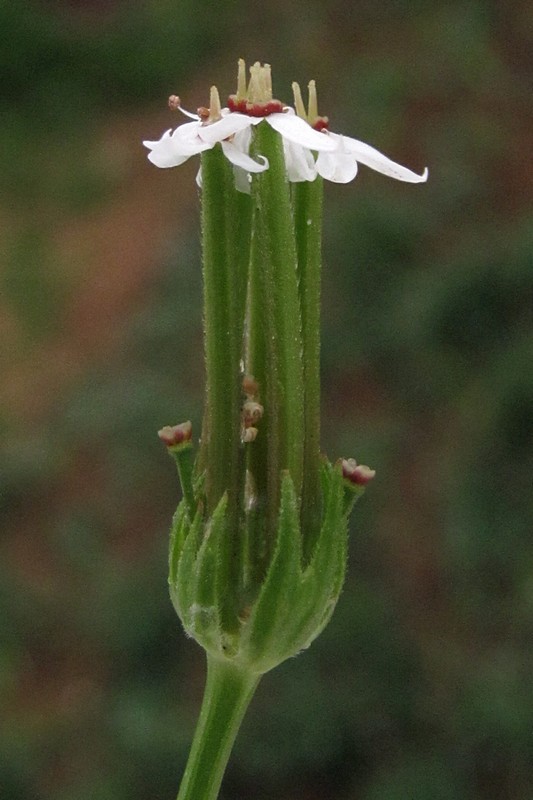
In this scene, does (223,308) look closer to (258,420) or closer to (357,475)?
(258,420)

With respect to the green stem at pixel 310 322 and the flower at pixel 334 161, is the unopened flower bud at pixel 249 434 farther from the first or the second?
the flower at pixel 334 161

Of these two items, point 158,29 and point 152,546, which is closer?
point 152,546

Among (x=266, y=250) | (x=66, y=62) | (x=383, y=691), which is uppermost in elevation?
(x=66, y=62)

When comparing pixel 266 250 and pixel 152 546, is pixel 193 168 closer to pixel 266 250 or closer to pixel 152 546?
pixel 152 546

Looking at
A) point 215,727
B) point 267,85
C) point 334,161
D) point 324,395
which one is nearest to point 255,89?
point 267,85

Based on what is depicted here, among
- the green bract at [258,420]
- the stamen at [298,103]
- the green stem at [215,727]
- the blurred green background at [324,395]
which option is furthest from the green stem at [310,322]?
the blurred green background at [324,395]

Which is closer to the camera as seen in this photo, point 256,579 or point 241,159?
point 241,159

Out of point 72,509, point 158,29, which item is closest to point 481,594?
point 72,509

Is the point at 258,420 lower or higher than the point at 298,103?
lower
